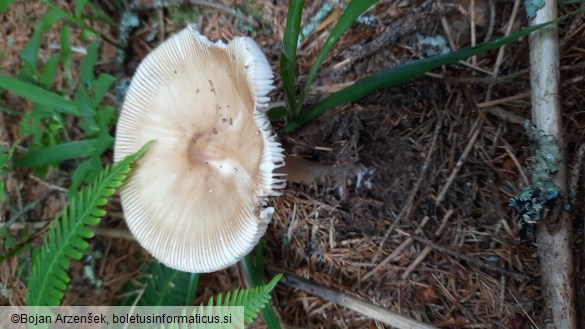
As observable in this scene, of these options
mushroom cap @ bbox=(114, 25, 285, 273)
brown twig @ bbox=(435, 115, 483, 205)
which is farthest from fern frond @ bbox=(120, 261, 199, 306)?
brown twig @ bbox=(435, 115, 483, 205)

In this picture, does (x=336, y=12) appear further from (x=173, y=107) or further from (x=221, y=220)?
Answer: (x=221, y=220)

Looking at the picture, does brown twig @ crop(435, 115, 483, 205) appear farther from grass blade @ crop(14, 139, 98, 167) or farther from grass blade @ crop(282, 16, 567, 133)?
grass blade @ crop(14, 139, 98, 167)

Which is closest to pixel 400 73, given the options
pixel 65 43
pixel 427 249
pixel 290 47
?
pixel 290 47

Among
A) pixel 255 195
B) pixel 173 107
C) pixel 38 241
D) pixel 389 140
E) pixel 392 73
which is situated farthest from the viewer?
pixel 38 241

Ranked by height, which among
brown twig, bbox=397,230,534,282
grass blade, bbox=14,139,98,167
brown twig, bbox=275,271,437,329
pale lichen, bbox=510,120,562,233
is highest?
pale lichen, bbox=510,120,562,233

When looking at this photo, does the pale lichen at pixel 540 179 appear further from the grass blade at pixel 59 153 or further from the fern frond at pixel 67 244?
the grass blade at pixel 59 153

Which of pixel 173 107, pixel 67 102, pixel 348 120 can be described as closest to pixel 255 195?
pixel 173 107
